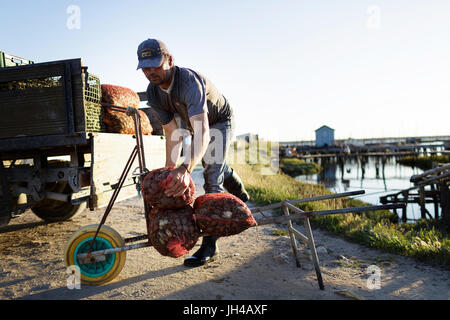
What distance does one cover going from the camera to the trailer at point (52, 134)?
376 cm

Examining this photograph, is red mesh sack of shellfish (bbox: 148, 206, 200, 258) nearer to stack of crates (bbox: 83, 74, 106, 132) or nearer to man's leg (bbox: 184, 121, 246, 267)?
man's leg (bbox: 184, 121, 246, 267)

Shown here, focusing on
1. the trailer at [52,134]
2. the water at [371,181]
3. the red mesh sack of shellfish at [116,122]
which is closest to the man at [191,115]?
the trailer at [52,134]

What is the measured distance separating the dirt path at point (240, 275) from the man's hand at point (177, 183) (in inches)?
37.2

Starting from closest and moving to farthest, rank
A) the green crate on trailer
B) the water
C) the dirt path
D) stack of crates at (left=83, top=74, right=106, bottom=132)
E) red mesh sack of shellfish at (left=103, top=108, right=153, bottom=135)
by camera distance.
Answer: the dirt path, stack of crates at (left=83, top=74, right=106, bottom=132), red mesh sack of shellfish at (left=103, top=108, right=153, bottom=135), the green crate on trailer, the water

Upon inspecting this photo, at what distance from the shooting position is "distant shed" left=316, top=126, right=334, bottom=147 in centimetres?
5384

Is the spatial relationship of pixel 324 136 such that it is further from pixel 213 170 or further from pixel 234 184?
pixel 213 170

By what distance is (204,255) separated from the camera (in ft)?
11.5

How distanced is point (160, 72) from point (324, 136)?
54876mm

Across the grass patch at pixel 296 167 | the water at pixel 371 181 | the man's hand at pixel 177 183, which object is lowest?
the water at pixel 371 181

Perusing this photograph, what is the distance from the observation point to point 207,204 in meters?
2.68

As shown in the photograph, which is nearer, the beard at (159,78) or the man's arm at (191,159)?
the man's arm at (191,159)

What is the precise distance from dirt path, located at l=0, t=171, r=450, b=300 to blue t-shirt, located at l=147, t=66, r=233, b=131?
164cm

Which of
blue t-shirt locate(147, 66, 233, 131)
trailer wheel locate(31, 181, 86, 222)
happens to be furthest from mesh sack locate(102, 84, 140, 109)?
trailer wheel locate(31, 181, 86, 222)

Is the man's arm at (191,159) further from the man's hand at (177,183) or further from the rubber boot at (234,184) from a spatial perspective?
the rubber boot at (234,184)
